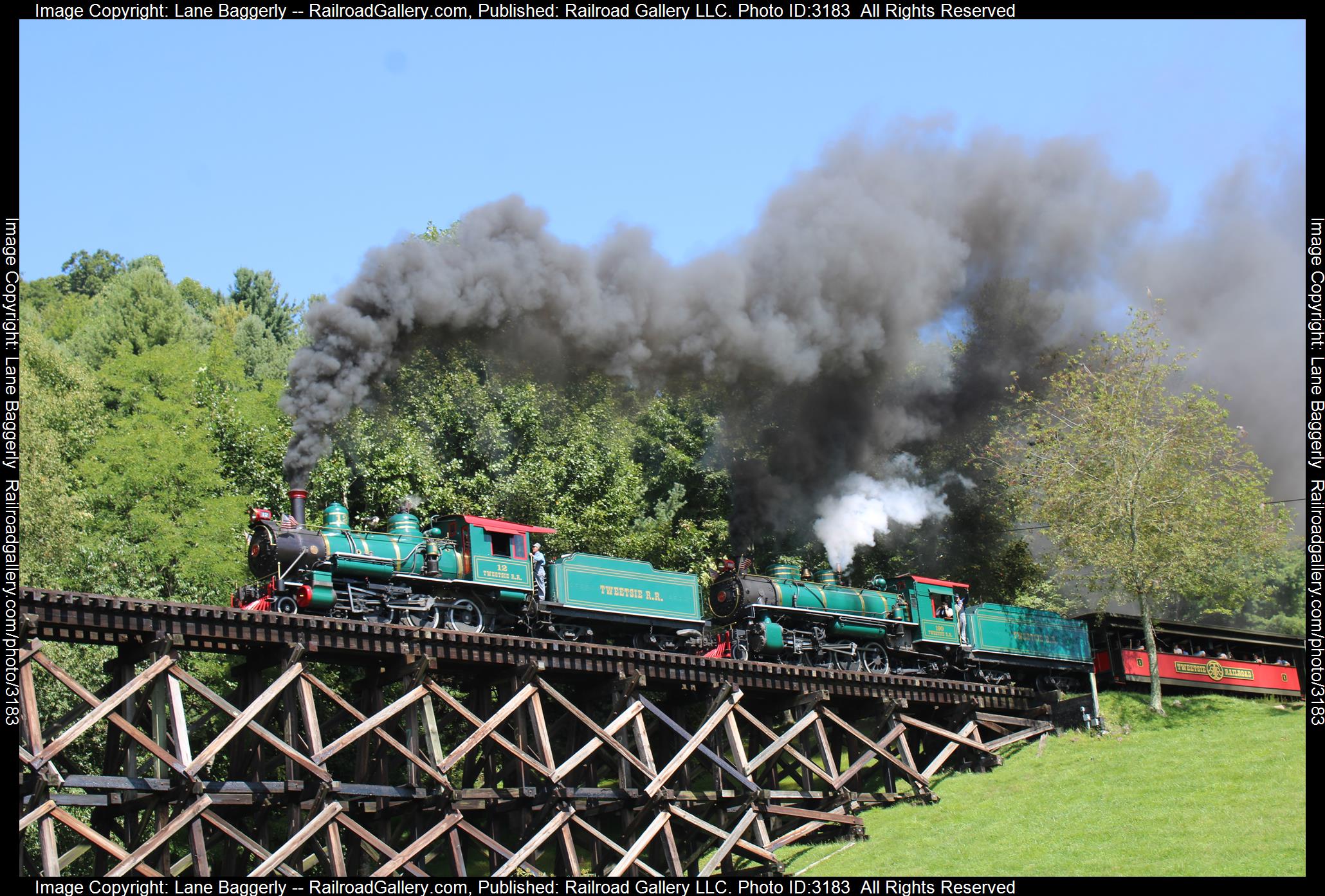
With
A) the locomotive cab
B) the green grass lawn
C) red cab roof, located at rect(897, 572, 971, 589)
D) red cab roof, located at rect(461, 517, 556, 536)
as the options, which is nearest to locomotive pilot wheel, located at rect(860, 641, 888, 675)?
red cab roof, located at rect(897, 572, 971, 589)

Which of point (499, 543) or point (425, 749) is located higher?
point (499, 543)

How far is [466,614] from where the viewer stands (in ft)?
67.1

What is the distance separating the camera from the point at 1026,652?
26.3 m

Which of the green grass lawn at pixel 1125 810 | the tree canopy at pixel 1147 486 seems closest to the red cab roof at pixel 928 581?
the tree canopy at pixel 1147 486

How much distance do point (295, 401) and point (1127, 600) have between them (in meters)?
18.0

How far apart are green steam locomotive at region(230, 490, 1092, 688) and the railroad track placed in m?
1.07

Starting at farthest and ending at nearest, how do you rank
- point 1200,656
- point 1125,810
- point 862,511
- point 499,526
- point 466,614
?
point 862,511 → point 1200,656 → point 499,526 → point 466,614 → point 1125,810

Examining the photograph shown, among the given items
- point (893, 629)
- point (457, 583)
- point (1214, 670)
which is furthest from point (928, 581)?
point (457, 583)

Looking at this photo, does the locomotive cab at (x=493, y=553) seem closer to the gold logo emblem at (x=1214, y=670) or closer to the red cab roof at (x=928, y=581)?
the red cab roof at (x=928, y=581)

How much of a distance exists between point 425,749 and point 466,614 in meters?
7.03

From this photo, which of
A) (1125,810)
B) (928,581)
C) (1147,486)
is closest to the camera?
(1125,810)

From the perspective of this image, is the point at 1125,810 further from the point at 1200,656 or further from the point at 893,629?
the point at 1200,656

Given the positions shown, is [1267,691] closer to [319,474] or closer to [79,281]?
[319,474]
